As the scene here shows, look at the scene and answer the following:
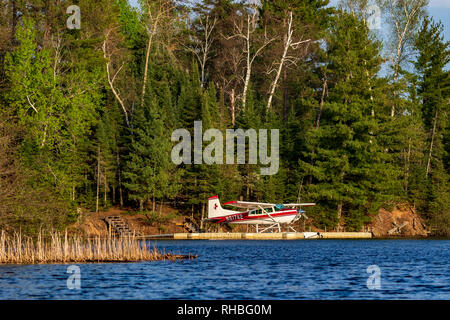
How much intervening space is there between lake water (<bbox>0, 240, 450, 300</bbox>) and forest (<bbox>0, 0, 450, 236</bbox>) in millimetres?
16814

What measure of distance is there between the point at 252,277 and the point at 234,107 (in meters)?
42.7

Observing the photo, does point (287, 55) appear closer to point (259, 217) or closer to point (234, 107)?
point (234, 107)

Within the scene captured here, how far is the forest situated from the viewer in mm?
55750

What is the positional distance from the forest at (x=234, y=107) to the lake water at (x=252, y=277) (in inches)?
662

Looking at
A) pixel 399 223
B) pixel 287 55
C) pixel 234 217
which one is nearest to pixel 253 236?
pixel 234 217

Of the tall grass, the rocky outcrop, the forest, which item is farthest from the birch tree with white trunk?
the tall grass

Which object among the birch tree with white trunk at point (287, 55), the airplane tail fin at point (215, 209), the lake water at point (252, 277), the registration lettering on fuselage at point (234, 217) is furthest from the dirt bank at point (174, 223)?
the lake water at point (252, 277)

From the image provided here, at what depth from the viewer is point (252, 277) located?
30.8 meters

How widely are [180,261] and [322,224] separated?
2932cm

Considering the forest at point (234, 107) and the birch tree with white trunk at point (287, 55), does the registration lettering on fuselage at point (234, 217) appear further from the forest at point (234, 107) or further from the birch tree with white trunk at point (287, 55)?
the birch tree with white trunk at point (287, 55)

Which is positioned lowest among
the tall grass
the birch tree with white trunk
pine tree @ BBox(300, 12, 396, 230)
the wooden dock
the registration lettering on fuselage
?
the wooden dock

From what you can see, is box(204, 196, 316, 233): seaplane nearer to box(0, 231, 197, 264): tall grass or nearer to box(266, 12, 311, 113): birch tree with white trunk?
box(266, 12, 311, 113): birch tree with white trunk
